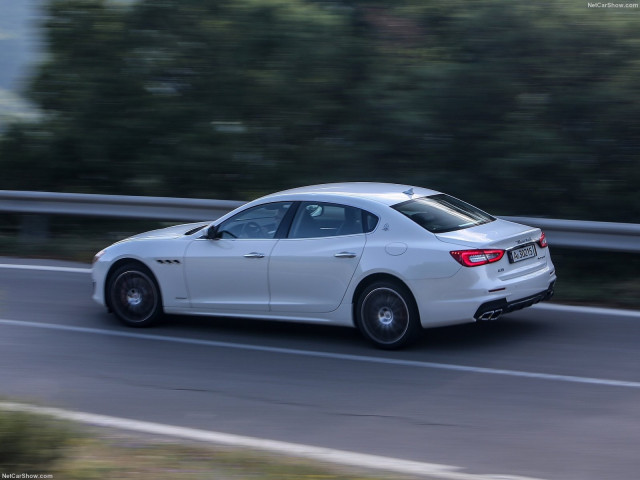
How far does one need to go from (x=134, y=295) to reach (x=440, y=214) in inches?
130

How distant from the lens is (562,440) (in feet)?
19.7

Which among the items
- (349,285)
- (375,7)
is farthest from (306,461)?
(375,7)

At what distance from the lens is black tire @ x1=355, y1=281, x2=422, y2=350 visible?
809cm

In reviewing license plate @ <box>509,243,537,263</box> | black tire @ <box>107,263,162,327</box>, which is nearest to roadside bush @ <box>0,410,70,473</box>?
license plate @ <box>509,243,537,263</box>

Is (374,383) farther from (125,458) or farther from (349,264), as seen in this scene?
(125,458)

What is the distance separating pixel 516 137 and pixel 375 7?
4011 millimetres

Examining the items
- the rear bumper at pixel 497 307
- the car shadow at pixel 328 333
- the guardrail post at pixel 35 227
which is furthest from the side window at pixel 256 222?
the guardrail post at pixel 35 227

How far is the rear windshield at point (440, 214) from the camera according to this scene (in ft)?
27.1

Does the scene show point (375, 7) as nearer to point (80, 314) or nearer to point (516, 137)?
point (516, 137)

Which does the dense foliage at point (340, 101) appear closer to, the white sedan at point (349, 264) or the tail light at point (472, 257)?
the white sedan at point (349, 264)

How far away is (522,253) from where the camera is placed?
27.1 feet

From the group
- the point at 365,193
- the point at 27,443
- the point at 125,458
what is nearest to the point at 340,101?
the point at 365,193

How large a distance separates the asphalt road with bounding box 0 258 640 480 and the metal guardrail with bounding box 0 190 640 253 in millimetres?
1377

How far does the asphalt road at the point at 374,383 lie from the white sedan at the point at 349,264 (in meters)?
0.35
